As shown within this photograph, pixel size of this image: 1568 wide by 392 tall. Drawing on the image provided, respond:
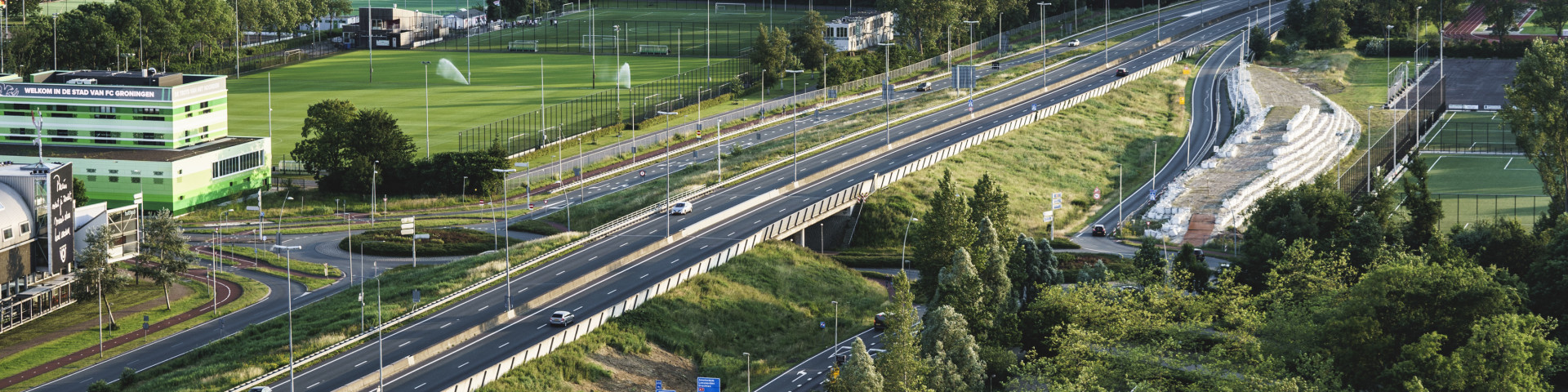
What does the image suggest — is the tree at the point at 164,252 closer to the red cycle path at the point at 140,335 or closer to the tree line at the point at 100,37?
the red cycle path at the point at 140,335

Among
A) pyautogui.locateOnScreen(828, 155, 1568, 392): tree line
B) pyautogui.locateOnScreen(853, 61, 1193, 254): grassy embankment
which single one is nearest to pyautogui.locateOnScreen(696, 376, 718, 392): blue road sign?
pyautogui.locateOnScreen(828, 155, 1568, 392): tree line

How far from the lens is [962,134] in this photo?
15550 centimetres

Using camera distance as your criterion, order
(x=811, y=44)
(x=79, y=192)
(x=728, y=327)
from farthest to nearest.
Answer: (x=811, y=44) < (x=79, y=192) < (x=728, y=327)

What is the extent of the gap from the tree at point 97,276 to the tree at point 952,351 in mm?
52800

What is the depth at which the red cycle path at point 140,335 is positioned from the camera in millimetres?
84938

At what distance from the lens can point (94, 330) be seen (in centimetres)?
9438

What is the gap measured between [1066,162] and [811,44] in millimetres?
47157

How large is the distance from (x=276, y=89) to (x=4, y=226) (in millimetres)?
96147

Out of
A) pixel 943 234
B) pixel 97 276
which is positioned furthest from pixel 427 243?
pixel 943 234

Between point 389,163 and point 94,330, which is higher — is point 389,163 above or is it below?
above

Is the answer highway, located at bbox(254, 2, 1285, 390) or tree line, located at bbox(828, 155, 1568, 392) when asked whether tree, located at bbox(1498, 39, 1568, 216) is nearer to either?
tree line, located at bbox(828, 155, 1568, 392)

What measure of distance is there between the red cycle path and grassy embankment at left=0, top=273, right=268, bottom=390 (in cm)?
46

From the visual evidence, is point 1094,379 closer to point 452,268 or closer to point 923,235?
point 923,235

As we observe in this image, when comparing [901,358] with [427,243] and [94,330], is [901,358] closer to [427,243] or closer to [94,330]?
[427,243]
